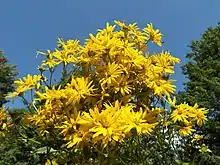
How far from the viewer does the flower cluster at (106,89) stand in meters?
1.44

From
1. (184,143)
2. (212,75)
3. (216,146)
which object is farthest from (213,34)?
(184,143)

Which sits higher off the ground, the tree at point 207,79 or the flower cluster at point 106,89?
the tree at point 207,79

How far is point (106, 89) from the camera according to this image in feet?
5.24

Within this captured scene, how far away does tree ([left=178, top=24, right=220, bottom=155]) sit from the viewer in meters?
16.2

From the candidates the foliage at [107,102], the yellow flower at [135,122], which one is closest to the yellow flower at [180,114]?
the foliage at [107,102]

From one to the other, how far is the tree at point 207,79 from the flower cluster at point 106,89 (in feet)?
45.2

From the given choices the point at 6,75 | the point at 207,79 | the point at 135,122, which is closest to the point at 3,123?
the point at 135,122

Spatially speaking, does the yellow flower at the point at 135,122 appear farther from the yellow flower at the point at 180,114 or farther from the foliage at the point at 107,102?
the yellow flower at the point at 180,114

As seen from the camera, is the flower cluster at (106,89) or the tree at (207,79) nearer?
the flower cluster at (106,89)

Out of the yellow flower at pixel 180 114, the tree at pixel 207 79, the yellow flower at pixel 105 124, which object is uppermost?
the tree at pixel 207 79

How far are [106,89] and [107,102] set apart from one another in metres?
0.05

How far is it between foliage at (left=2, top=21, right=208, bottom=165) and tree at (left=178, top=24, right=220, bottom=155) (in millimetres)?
13745

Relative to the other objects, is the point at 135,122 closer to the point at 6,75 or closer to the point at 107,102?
the point at 107,102

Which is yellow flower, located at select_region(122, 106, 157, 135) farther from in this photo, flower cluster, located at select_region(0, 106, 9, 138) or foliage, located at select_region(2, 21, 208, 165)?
flower cluster, located at select_region(0, 106, 9, 138)
